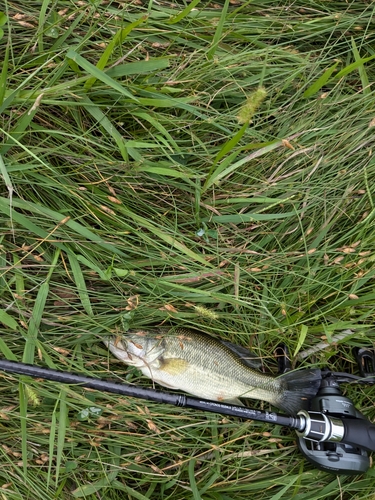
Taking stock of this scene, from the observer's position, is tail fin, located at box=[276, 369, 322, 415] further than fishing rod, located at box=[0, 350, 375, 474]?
Yes

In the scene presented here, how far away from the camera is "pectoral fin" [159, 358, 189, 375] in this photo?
8.08 feet

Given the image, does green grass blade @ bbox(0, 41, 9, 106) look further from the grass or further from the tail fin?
the tail fin

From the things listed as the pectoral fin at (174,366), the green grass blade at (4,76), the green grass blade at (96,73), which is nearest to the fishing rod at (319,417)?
the pectoral fin at (174,366)

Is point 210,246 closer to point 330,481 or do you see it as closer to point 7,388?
point 7,388

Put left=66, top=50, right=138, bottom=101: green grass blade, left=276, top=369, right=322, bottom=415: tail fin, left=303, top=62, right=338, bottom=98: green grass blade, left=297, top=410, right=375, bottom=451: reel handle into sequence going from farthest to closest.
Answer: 1. left=276, top=369, right=322, bottom=415: tail fin
2. left=303, top=62, right=338, bottom=98: green grass blade
3. left=297, top=410, right=375, bottom=451: reel handle
4. left=66, top=50, right=138, bottom=101: green grass blade

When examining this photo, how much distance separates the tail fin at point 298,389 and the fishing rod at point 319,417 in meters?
0.04

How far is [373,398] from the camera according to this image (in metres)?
2.69

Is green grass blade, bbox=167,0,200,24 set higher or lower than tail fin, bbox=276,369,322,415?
higher

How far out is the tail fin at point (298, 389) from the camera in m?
2.51

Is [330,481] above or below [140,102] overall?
below

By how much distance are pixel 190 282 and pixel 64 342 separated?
0.72 metres

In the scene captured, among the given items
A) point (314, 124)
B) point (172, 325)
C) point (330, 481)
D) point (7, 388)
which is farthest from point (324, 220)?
point (7, 388)

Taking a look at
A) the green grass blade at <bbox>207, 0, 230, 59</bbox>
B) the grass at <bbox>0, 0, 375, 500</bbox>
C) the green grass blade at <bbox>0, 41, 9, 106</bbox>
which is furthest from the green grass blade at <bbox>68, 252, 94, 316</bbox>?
the green grass blade at <bbox>207, 0, 230, 59</bbox>

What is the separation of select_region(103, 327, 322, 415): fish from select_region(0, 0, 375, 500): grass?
0.10 meters
